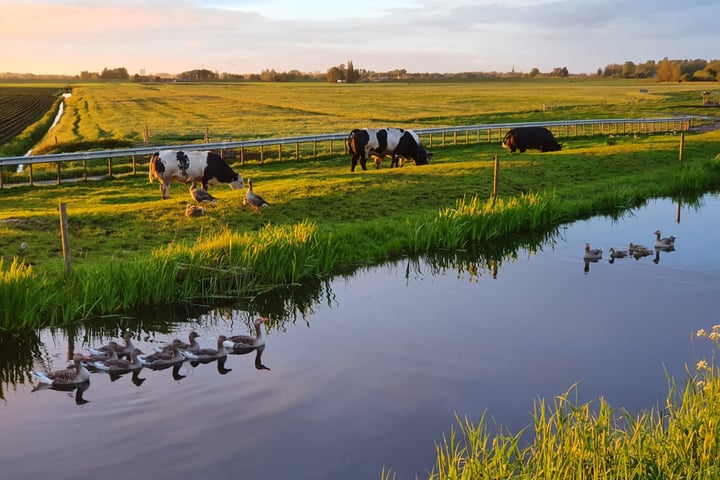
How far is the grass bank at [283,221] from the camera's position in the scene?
15.1 metres

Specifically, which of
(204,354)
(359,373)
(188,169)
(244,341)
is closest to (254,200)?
(188,169)

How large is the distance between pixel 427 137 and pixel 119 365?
41519mm

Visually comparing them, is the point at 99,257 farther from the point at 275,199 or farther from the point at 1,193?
the point at 1,193

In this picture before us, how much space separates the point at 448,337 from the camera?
13.5 m

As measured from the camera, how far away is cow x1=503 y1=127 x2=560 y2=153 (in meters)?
38.9

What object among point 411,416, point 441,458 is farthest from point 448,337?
point 441,458

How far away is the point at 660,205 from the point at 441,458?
2190cm

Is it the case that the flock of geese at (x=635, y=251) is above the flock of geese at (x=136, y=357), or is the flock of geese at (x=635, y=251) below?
above

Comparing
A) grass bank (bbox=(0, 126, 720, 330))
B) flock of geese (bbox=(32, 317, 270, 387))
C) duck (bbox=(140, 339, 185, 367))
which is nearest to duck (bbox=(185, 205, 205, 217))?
grass bank (bbox=(0, 126, 720, 330))

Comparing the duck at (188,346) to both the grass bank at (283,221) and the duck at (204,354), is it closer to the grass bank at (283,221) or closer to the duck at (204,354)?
the duck at (204,354)

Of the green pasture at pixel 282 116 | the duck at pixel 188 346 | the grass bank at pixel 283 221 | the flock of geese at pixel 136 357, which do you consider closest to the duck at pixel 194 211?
the grass bank at pixel 283 221

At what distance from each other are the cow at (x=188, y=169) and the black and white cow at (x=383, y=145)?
7.19 meters

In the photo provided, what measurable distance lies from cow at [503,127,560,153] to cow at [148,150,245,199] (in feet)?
57.8

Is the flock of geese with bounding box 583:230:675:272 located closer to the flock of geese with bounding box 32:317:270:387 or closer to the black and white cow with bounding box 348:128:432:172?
the flock of geese with bounding box 32:317:270:387
